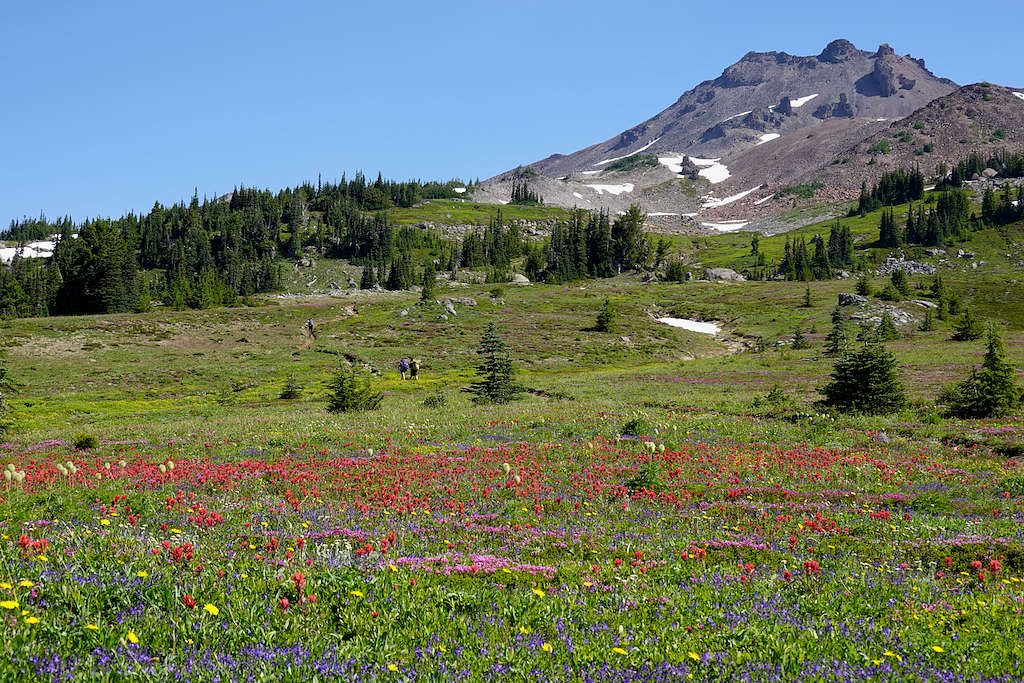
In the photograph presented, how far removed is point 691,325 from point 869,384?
7742cm

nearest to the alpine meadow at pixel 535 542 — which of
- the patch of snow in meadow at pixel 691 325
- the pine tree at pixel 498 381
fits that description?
the pine tree at pixel 498 381

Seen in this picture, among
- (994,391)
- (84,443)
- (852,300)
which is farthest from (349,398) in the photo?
(852,300)

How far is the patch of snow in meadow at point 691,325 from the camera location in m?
101

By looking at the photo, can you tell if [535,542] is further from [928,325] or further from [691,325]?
[691,325]

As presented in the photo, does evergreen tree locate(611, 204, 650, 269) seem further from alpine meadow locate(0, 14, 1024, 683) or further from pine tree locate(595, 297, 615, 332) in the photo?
alpine meadow locate(0, 14, 1024, 683)

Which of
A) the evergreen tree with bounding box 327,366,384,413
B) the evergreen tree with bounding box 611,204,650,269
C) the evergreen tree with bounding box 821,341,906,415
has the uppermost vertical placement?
the evergreen tree with bounding box 611,204,650,269

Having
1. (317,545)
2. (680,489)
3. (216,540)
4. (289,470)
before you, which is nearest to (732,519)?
(680,489)

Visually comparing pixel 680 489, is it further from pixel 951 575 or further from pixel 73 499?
pixel 73 499

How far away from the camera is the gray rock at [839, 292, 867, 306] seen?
332ft

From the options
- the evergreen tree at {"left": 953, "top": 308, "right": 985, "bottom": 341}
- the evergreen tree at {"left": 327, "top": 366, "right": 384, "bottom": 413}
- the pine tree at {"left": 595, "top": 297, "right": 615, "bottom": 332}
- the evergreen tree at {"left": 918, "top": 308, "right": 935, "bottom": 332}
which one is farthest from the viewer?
the pine tree at {"left": 595, "top": 297, "right": 615, "bottom": 332}

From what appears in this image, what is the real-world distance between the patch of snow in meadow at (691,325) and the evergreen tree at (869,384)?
69852 millimetres

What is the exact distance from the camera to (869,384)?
98.8ft

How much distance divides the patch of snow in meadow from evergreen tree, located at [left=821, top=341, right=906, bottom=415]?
229 ft

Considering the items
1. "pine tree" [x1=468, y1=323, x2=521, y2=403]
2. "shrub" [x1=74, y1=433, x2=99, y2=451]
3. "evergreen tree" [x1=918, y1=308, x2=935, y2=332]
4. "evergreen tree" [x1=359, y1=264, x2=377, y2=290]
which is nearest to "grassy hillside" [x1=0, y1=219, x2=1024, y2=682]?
"shrub" [x1=74, y1=433, x2=99, y2=451]
